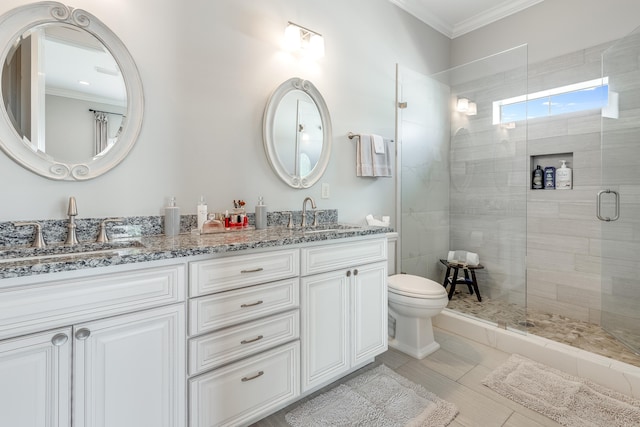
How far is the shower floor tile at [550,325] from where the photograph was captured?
198 cm

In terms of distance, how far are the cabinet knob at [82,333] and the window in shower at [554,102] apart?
3.07 m

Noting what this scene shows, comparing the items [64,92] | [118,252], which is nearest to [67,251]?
[118,252]

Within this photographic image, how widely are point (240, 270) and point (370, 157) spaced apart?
157 cm

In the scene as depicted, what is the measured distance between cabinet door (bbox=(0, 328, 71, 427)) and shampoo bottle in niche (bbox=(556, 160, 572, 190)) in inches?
130

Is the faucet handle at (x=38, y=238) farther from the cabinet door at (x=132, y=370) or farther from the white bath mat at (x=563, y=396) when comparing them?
the white bath mat at (x=563, y=396)

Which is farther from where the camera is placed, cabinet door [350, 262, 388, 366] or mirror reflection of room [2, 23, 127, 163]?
cabinet door [350, 262, 388, 366]

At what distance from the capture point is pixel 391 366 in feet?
6.51

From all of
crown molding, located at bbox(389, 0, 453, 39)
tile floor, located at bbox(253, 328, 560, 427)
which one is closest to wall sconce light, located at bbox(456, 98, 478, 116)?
crown molding, located at bbox(389, 0, 453, 39)

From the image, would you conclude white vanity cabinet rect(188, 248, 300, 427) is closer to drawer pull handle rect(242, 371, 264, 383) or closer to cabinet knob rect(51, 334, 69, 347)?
drawer pull handle rect(242, 371, 264, 383)

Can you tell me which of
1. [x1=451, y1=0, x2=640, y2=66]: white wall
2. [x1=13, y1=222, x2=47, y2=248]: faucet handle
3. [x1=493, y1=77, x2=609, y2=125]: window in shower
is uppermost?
[x1=451, y1=0, x2=640, y2=66]: white wall

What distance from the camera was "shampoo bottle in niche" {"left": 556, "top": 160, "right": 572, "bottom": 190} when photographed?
2494 millimetres

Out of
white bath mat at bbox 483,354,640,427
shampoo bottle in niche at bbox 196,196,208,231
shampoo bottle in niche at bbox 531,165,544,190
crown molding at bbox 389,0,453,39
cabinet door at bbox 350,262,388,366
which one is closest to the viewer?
white bath mat at bbox 483,354,640,427

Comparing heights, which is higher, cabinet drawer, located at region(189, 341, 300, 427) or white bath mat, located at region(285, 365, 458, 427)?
cabinet drawer, located at region(189, 341, 300, 427)

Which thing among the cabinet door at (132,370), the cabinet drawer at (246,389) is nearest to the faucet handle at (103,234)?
the cabinet door at (132,370)
